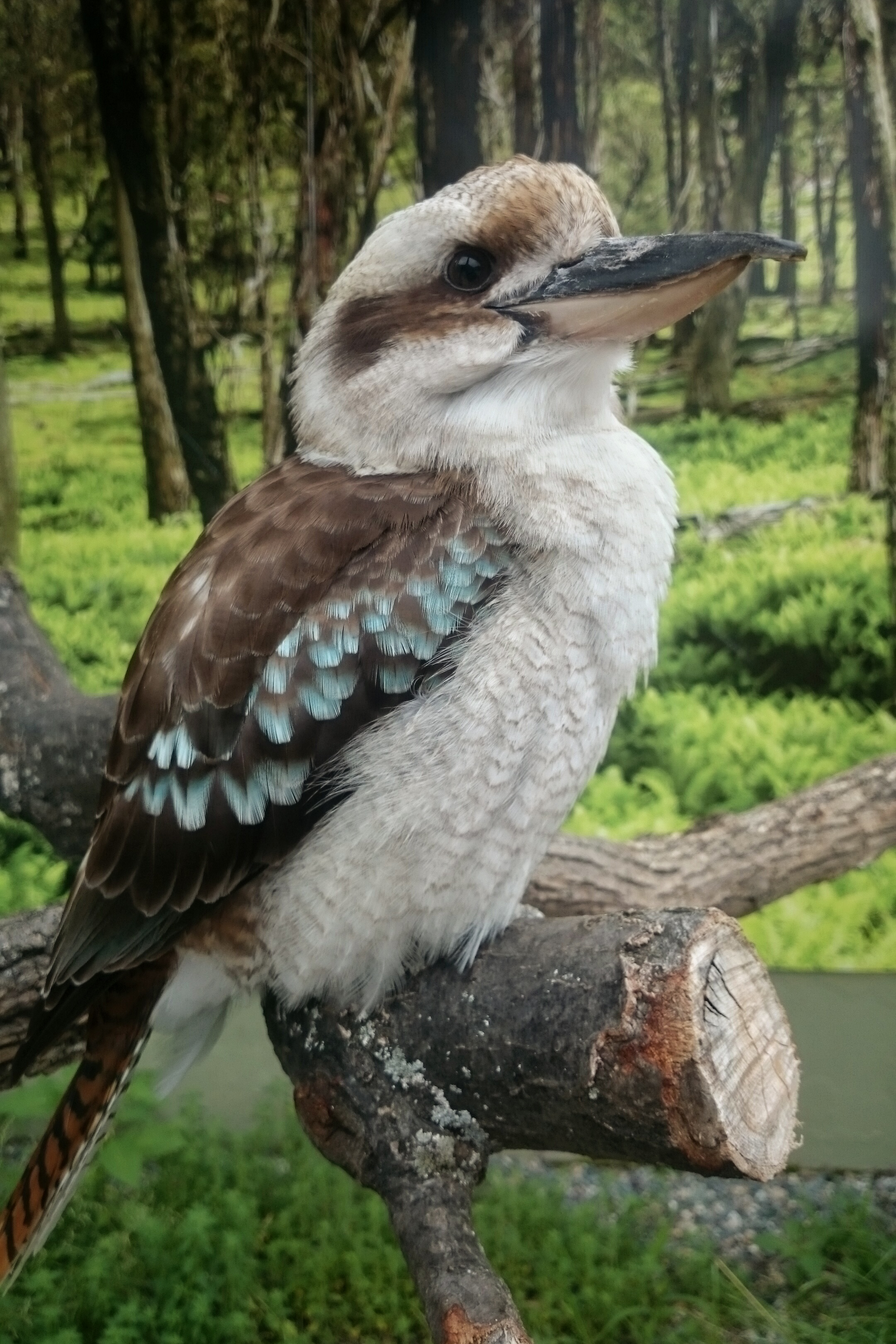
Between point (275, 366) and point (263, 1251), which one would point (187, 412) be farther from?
point (263, 1251)

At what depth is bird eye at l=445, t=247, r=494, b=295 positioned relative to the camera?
1110mm

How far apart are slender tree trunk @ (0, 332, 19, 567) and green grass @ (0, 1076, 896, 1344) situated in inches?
43.5

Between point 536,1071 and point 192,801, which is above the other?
point 192,801

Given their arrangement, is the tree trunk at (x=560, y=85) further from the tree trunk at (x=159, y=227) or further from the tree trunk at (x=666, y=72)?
the tree trunk at (x=159, y=227)

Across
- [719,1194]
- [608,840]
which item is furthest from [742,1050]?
[719,1194]

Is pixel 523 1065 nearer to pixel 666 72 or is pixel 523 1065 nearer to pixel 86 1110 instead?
pixel 86 1110

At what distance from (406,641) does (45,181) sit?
1691mm

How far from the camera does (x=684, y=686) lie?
2293 mm

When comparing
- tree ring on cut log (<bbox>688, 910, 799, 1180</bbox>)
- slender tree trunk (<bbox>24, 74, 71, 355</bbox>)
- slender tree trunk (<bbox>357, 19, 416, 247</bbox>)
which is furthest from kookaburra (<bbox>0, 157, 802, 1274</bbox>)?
slender tree trunk (<bbox>24, 74, 71, 355</bbox>)

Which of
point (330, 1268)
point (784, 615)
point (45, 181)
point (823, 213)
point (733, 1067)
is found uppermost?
point (45, 181)

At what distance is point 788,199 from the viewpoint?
2070 mm

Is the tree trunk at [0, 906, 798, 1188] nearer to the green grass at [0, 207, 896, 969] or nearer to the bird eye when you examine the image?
the bird eye

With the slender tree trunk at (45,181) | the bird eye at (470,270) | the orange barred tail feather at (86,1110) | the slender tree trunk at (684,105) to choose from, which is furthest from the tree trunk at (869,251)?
the orange barred tail feather at (86,1110)

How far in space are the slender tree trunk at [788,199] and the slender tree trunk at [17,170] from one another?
5.12ft
